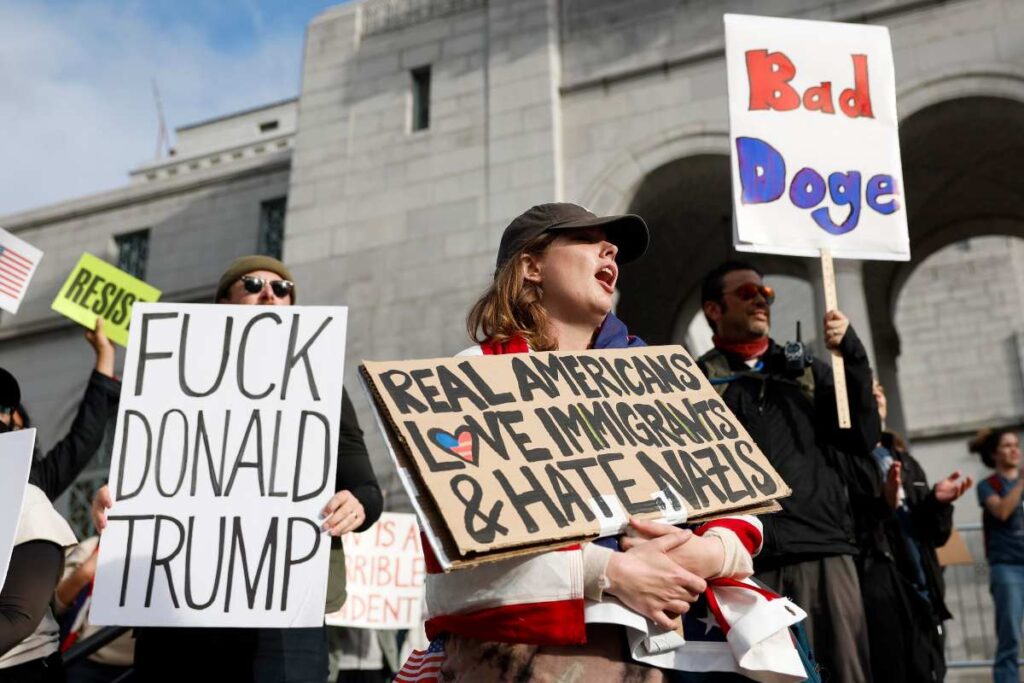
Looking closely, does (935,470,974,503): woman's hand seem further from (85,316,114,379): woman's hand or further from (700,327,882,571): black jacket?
(85,316,114,379): woman's hand

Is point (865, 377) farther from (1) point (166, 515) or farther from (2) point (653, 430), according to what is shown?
(1) point (166, 515)

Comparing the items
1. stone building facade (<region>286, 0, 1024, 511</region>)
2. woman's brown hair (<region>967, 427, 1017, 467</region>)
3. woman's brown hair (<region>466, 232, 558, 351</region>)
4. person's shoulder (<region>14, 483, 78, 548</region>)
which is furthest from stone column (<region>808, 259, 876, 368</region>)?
person's shoulder (<region>14, 483, 78, 548</region>)

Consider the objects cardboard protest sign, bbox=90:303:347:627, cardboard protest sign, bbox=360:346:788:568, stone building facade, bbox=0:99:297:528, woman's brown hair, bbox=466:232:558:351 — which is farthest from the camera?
stone building facade, bbox=0:99:297:528

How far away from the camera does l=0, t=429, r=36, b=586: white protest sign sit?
2.83 metres

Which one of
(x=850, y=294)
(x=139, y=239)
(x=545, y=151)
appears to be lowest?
(x=850, y=294)

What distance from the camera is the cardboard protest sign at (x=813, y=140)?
466 centimetres

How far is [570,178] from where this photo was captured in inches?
464

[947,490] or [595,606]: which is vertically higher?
[947,490]

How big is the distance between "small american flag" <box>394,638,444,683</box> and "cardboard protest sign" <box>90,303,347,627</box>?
1.04 m

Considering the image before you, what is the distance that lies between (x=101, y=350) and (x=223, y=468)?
191cm

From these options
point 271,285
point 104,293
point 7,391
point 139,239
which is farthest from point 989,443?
point 139,239

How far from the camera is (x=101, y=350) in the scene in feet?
16.9

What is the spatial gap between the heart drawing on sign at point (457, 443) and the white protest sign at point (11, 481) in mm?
1397

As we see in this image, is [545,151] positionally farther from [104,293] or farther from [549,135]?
[104,293]
